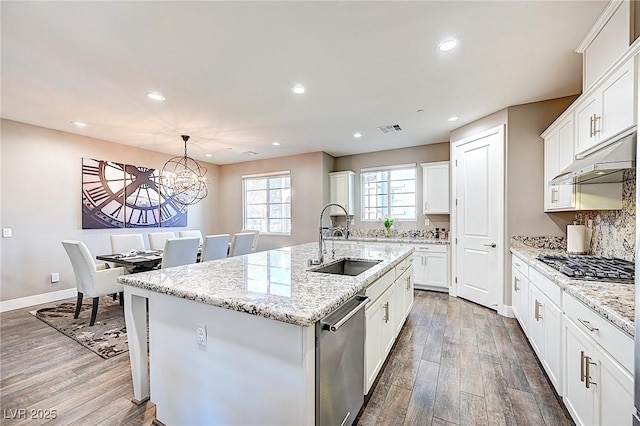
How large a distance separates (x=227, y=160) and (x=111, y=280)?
390 centimetres

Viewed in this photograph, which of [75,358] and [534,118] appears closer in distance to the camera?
[75,358]

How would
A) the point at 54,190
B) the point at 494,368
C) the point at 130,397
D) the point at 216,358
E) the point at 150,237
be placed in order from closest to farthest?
the point at 216,358 → the point at 130,397 → the point at 494,368 → the point at 54,190 → the point at 150,237

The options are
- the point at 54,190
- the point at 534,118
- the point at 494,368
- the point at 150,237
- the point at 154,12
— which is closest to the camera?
the point at 154,12

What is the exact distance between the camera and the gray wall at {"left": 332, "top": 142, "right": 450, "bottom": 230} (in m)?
5.21

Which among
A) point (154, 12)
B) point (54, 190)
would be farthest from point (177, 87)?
point (54, 190)

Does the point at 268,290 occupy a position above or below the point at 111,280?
above

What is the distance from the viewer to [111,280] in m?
3.39

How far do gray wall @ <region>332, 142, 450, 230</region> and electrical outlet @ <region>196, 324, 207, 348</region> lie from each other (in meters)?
4.75

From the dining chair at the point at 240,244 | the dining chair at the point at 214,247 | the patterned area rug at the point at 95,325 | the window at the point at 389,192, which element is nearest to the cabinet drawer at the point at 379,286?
the patterned area rug at the point at 95,325

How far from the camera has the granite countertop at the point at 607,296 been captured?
3.65ft

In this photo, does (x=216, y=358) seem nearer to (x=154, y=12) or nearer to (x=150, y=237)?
(x=154, y=12)

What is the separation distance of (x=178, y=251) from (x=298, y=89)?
2430mm

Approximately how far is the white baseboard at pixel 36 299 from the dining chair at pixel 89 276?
125 cm

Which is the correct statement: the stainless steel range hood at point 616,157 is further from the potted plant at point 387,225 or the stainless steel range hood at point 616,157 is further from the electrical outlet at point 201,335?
the potted plant at point 387,225
